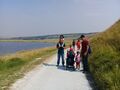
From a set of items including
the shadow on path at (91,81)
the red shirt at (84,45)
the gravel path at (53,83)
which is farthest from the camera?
the red shirt at (84,45)

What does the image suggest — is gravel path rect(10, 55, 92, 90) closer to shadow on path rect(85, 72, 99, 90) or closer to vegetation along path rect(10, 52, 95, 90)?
vegetation along path rect(10, 52, 95, 90)

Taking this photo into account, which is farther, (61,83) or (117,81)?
(61,83)

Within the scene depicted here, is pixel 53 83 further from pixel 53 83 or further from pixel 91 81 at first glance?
pixel 91 81

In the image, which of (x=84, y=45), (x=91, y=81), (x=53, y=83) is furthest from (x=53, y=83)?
(x=84, y=45)

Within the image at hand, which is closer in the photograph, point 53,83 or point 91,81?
point 53,83

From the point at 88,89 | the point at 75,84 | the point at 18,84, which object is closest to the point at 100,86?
the point at 88,89

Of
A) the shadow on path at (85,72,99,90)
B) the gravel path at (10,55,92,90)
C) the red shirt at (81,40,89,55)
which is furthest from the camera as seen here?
the red shirt at (81,40,89,55)

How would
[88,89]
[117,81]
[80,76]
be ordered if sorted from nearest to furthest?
[117,81], [88,89], [80,76]

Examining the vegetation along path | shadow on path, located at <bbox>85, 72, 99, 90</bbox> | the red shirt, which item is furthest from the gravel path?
the red shirt

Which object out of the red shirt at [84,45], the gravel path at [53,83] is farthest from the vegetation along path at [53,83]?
the red shirt at [84,45]

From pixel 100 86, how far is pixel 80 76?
3789mm

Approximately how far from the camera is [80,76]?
15.5 metres

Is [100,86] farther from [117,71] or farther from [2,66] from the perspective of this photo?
[2,66]

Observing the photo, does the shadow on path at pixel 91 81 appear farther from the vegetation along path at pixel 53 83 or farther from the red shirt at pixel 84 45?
the red shirt at pixel 84 45
